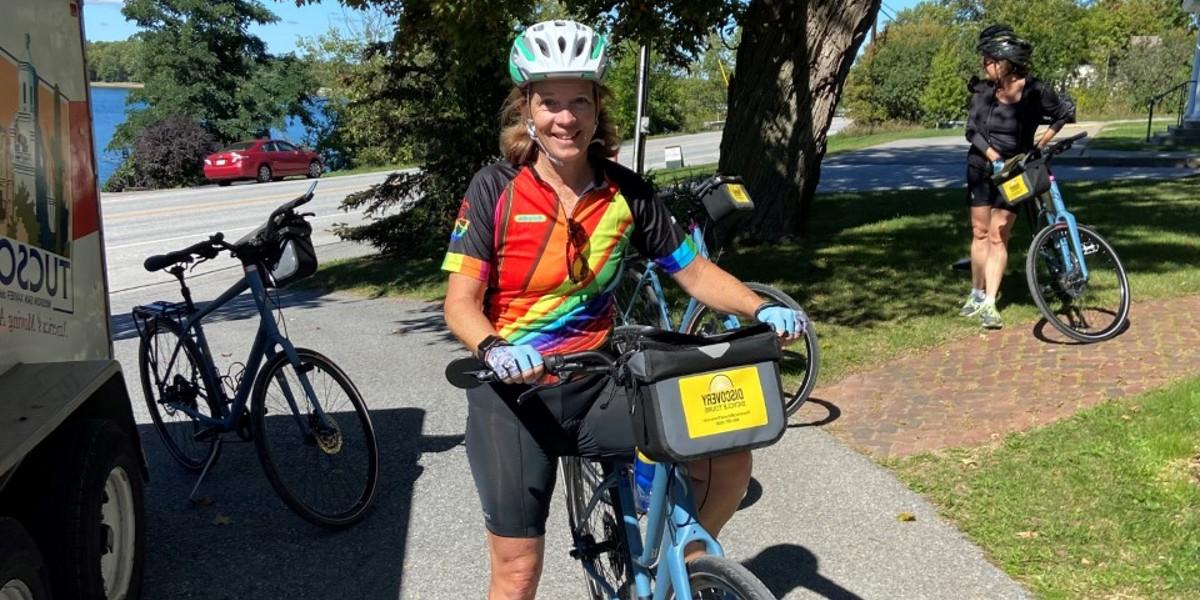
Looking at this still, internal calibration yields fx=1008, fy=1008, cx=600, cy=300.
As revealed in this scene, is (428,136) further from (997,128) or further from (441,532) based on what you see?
(441,532)

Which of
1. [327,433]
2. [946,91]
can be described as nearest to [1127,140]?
[946,91]

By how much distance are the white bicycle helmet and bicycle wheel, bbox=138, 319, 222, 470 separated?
2924 mm

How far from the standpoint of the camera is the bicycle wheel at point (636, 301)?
19.8 ft

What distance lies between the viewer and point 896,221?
12055 mm

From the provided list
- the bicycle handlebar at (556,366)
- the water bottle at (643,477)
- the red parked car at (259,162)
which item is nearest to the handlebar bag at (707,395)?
the bicycle handlebar at (556,366)

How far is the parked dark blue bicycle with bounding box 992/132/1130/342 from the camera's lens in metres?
6.61

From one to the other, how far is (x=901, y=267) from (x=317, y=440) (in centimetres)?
628

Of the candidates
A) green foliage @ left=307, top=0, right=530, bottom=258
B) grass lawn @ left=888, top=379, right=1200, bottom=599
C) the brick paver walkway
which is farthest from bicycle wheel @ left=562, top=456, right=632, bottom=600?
green foliage @ left=307, top=0, right=530, bottom=258

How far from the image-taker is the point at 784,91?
32.8ft

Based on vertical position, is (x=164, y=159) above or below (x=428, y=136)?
below

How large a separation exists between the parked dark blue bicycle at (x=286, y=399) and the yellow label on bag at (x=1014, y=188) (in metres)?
4.49

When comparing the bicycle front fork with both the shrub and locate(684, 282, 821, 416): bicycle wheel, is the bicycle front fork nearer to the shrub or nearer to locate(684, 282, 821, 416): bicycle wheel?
locate(684, 282, 821, 416): bicycle wheel

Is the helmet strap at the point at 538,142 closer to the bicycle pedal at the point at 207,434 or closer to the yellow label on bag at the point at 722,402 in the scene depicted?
the yellow label on bag at the point at 722,402

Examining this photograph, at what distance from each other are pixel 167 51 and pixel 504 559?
40050 mm
